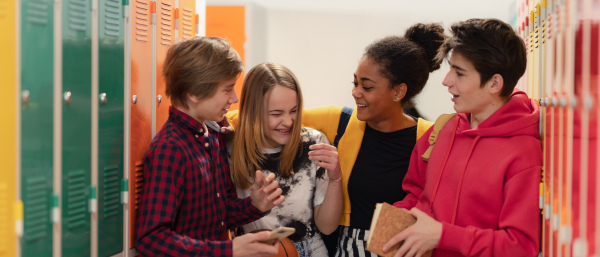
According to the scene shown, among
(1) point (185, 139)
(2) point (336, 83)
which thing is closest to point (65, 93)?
(1) point (185, 139)

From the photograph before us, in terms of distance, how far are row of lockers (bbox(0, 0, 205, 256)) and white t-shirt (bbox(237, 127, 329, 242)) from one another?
457 millimetres

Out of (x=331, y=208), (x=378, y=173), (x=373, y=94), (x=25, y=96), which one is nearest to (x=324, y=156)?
(x=331, y=208)

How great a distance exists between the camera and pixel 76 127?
1840 mm

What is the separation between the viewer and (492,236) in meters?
1.79

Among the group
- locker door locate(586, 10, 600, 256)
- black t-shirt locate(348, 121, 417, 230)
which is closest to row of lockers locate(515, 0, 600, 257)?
locker door locate(586, 10, 600, 256)

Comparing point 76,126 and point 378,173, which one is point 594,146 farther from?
point 76,126

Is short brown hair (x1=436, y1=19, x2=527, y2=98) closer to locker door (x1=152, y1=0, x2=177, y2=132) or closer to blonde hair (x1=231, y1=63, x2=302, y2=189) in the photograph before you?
blonde hair (x1=231, y1=63, x2=302, y2=189)

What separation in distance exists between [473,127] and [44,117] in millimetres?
1317

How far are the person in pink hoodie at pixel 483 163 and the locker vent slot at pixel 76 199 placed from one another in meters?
0.93

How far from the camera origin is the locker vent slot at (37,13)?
5.26 ft

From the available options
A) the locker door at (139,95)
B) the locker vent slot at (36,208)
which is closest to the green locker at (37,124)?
the locker vent slot at (36,208)

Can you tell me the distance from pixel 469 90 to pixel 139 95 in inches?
44.5

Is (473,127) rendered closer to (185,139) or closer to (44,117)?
(185,139)

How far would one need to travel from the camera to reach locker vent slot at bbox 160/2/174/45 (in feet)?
7.72
